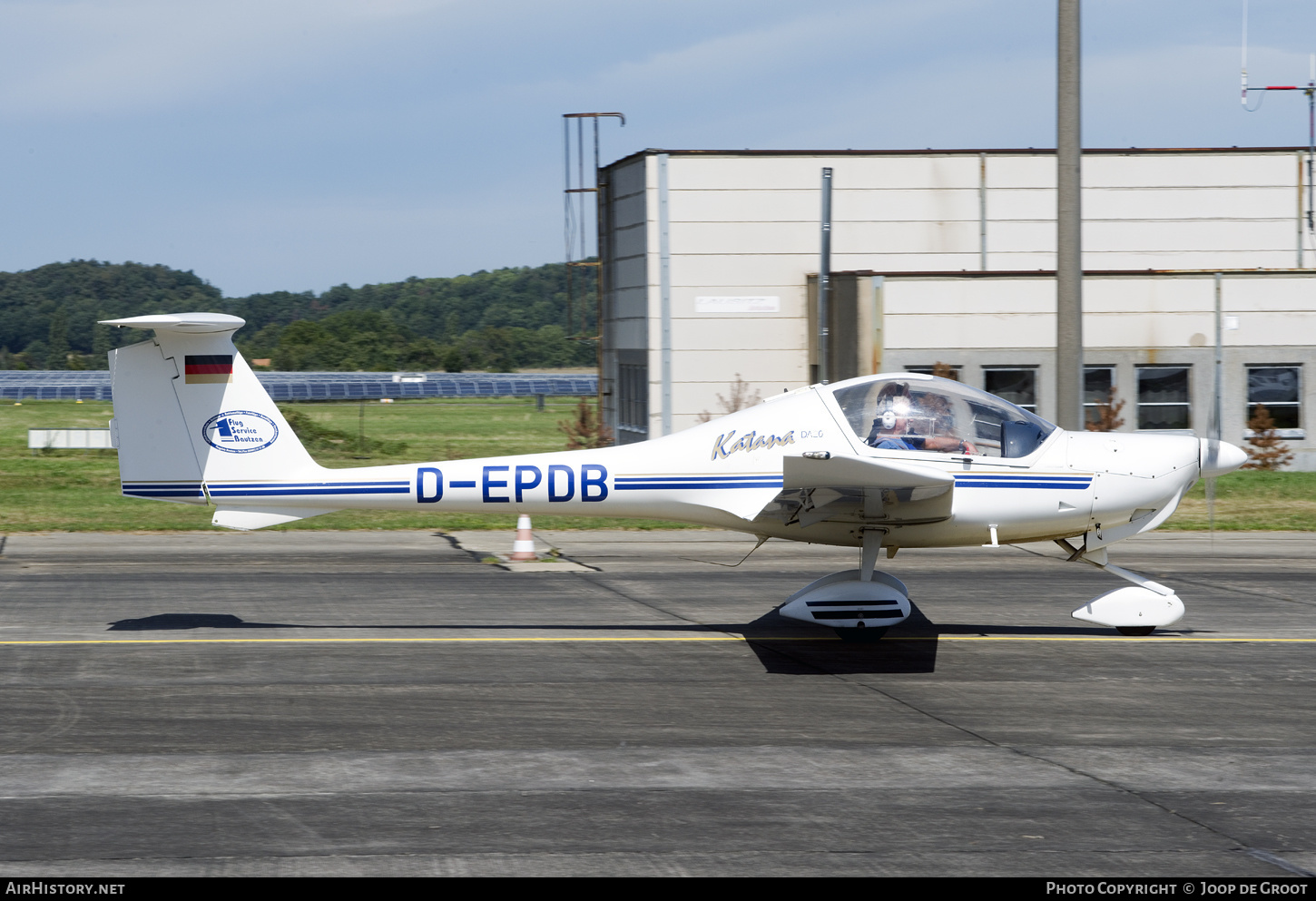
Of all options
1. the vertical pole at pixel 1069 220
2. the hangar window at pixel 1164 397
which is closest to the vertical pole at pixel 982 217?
the hangar window at pixel 1164 397

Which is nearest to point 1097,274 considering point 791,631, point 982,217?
point 982,217

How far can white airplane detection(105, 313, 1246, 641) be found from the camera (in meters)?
11.0

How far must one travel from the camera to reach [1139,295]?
28672mm

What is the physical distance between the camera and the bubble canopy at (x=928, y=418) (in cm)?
1090

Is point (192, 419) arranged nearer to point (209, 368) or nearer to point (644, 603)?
point (209, 368)

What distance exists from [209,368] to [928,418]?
6.27 meters

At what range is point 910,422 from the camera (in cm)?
1093

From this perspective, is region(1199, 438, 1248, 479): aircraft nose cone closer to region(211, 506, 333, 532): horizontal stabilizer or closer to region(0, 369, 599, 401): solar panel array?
region(211, 506, 333, 532): horizontal stabilizer

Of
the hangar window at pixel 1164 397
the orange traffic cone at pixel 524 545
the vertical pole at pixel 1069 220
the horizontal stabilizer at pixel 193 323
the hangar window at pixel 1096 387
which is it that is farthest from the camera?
the hangar window at pixel 1164 397

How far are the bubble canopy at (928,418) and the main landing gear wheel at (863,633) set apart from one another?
5.31 feet

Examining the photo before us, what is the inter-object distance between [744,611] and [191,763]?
6645 millimetres

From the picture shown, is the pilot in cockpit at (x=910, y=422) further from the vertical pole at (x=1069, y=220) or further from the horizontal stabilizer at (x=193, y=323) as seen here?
the vertical pole at (x=1069, y=220)

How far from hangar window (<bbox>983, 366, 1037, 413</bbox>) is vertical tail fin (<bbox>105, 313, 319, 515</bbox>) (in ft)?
66.8

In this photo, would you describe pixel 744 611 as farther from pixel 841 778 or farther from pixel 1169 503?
pixel 841 778
